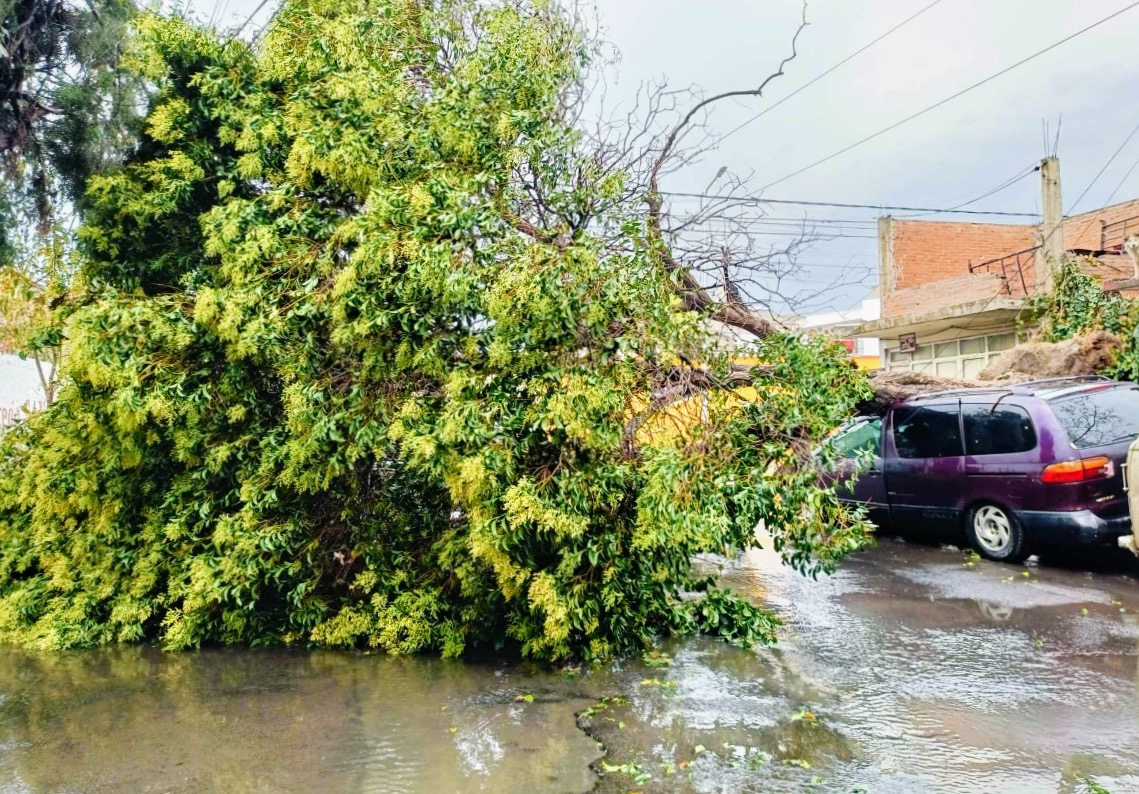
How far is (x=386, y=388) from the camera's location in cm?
583

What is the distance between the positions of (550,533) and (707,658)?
4.90 feet

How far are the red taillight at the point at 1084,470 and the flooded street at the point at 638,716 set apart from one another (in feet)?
4.14

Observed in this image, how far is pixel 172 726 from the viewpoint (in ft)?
16.0

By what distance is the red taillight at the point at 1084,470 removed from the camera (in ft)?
25.6

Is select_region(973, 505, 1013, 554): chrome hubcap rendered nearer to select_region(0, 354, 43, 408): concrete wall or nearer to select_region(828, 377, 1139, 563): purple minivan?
select_region(828, 377, 1139, 563): purple minivan

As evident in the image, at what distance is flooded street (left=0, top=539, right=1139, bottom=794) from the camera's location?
13.4ft

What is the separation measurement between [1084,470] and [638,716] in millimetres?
5310

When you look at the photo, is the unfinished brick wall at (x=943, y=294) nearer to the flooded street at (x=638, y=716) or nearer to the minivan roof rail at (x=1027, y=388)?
the minivan roof rail at (x=1027, y=388)

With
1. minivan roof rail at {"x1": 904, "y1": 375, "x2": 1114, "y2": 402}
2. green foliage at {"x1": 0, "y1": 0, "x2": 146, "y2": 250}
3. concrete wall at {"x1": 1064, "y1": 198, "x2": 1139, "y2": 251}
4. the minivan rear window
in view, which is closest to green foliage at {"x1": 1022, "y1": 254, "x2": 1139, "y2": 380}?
minivan roof rail at {"x1": 904, "y1": 375, "x2": 1114, "y2": 402}

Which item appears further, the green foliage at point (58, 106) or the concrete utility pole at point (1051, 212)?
the concrete utility pole at point (1051, 212)

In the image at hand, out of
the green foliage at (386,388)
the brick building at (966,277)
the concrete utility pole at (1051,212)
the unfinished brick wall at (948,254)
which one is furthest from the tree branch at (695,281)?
the unfinished brick wall at (948,254)

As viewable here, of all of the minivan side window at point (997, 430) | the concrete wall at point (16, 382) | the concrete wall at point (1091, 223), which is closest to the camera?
the minivan side window at point (997, 430)

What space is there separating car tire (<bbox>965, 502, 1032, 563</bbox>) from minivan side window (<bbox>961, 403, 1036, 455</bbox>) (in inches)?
23.2

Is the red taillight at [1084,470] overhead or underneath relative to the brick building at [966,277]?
underneath
